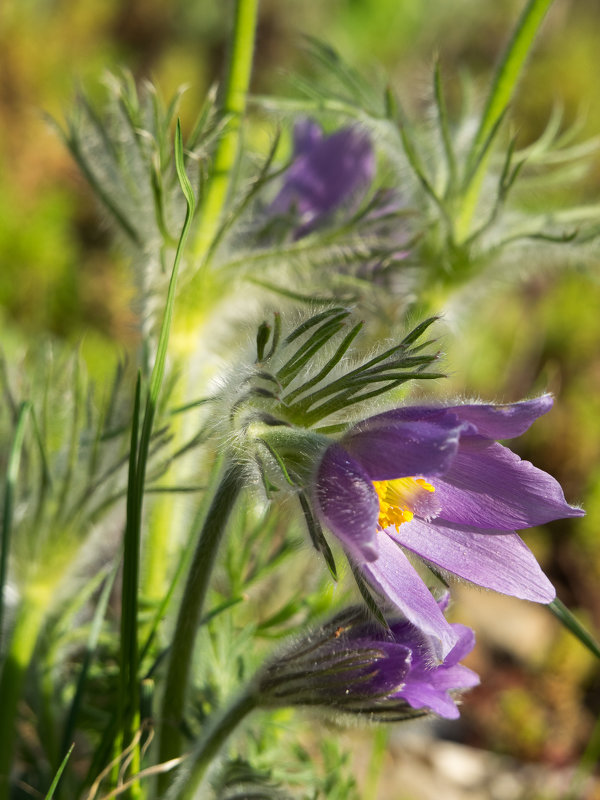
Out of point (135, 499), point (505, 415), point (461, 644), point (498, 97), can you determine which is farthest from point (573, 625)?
point (498, 97)

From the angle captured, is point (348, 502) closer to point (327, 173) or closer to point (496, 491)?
point (496, 491)

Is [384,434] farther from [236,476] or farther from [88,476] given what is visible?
[88,476]

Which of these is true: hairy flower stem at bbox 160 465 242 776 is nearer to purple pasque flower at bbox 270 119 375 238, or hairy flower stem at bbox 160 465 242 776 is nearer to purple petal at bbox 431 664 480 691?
purple petal at bbox 431 664 480 691

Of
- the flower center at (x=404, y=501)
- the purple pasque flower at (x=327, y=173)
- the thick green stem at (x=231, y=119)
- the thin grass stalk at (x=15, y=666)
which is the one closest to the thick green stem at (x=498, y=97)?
the purple pasque flower at (x=327, y=173)

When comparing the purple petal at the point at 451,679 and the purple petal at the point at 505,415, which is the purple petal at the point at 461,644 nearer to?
the purple petal at the point at 451,679

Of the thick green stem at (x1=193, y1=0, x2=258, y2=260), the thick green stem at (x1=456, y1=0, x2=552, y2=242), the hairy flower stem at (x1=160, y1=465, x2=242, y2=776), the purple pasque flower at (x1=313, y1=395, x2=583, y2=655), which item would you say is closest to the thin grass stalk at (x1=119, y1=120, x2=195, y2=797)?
the hairy flower stem at (x1=160, y1=465, x2=242, y2=776)

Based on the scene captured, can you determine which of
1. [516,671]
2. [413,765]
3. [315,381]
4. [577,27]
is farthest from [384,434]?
[577,27]
